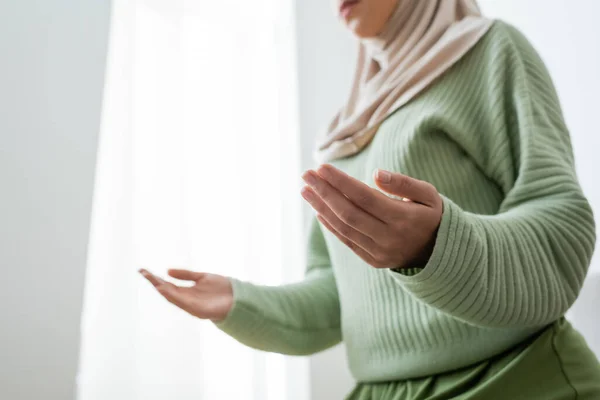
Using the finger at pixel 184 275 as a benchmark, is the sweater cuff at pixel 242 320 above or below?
below

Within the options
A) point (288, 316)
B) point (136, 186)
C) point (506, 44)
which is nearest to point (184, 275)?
point (288, 316)

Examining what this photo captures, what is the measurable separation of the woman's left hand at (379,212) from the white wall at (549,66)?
2.23 feet

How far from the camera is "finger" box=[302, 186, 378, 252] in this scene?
378mm

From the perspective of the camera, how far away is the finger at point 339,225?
1.24ft

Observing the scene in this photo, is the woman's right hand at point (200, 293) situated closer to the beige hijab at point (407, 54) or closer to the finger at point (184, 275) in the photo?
the finger at point (184, 275)

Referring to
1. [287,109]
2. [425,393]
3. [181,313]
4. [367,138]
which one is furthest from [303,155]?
[425,393]

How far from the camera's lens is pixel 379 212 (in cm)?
36

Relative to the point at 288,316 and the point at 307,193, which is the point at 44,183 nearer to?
the point at 288,316

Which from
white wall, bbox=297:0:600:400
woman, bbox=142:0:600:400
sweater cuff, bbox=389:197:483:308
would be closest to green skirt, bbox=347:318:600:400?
woman, bbox=142:0:600:400

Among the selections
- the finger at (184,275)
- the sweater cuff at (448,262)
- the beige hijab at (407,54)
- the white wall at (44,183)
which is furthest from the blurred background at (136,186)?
the sweater cuff at (448,262)

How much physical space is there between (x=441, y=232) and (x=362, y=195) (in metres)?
0.07

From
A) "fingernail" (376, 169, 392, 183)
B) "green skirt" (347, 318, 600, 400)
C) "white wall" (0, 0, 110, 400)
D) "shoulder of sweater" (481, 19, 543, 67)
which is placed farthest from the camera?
"white wall" (0, 0, 110, 400)

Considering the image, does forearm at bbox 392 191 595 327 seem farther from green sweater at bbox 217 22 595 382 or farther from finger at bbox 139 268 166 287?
finger at bbox 139 268 166 287

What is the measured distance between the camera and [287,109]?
4.72ft
